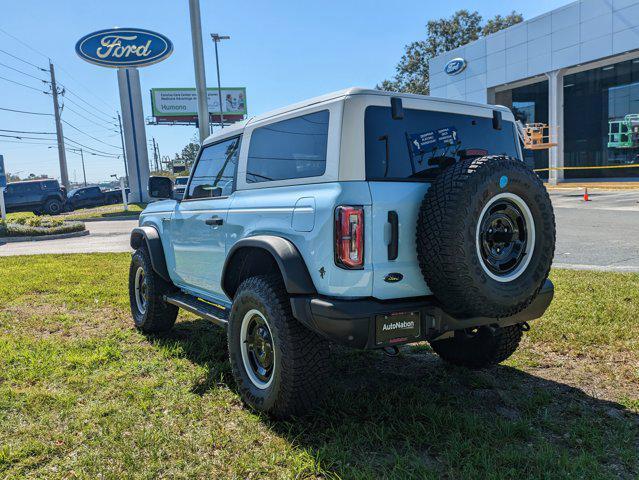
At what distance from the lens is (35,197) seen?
28016 mm

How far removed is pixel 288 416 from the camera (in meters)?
3.14

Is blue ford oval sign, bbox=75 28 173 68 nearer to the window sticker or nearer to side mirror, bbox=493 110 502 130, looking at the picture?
side mirror, bbox=493 110 502 130

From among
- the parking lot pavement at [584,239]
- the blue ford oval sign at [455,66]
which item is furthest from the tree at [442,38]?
the parking lot pavement at [584,239]

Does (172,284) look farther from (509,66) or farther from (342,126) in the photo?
(509,66)

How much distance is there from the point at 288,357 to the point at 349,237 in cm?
81

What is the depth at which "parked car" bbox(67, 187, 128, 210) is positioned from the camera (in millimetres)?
31359

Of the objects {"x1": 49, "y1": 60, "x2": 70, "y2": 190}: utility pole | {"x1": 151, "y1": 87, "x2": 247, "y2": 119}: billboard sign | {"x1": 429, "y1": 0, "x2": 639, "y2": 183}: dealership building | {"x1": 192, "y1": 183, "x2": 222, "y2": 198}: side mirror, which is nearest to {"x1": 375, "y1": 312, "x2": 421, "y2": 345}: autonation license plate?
{"x1": 192, "y1": 183, "x2": 222, "y2": 198}: side mirror

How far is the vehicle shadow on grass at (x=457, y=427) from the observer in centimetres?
270

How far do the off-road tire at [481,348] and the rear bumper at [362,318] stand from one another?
0.85 meters

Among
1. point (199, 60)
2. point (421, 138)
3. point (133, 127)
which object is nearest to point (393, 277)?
point (421, 138)

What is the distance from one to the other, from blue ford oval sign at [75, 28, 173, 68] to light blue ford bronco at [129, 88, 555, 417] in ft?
95.4

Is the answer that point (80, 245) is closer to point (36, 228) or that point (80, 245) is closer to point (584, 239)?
point (36, 228)

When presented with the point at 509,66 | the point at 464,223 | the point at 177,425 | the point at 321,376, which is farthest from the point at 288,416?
the point at 509,66

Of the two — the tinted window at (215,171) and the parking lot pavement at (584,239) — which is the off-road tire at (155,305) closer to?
the tinted window at (215,171)
